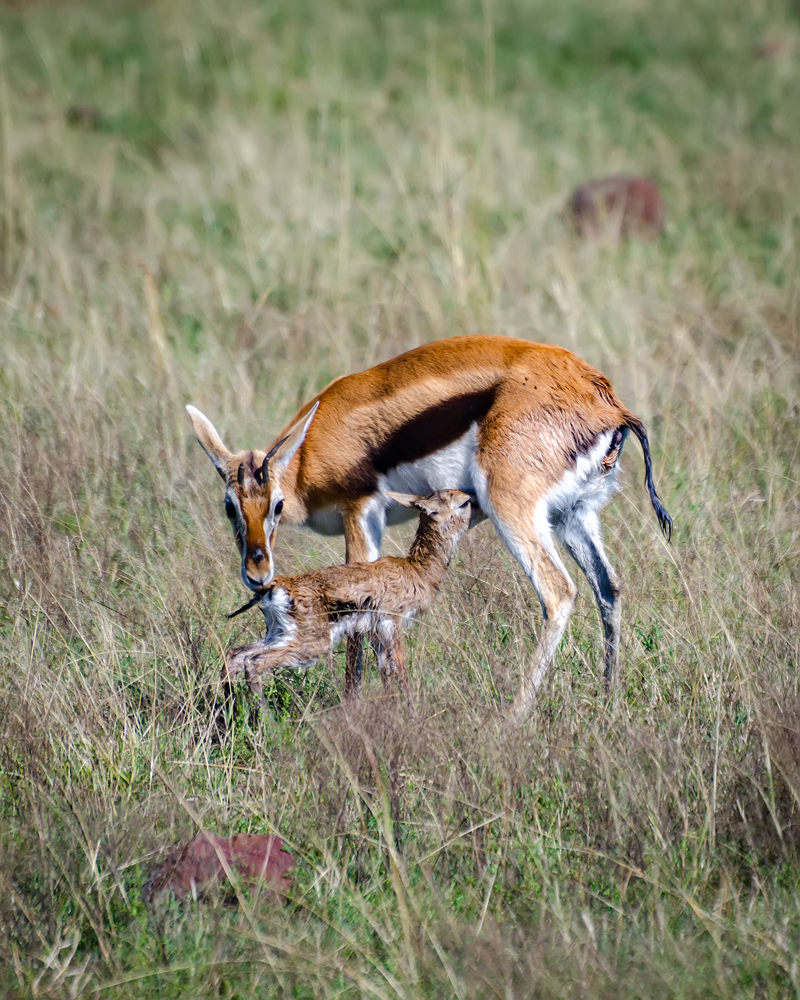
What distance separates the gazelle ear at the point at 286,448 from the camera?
446 cm

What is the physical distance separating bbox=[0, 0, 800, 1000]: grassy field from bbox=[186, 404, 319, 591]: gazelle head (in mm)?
318

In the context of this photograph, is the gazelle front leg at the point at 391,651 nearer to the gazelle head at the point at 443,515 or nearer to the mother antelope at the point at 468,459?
the mother antelope at the point at 468,459

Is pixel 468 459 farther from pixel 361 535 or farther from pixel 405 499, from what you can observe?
pixel 361 535

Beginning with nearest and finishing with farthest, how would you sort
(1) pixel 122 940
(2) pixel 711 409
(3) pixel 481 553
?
(1) pixel 122 940, (3) pixel 481 553, (2) pixel 711 409

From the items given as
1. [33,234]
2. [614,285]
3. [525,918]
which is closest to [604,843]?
[525,918]

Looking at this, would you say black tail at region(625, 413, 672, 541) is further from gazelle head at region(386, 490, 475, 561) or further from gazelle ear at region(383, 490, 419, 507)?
gazelle ear at region(383, 490, 419, 507)

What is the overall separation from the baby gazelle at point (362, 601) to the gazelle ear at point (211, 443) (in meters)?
0.61

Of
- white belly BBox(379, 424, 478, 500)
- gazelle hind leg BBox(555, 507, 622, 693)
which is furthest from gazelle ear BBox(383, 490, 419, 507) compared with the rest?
gazelle hind leg BBox(555, 507, 622, 693)

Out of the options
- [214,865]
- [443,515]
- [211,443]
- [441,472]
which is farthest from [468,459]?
[214,865]

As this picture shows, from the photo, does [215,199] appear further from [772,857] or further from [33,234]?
[772,857]

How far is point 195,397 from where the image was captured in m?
6.54

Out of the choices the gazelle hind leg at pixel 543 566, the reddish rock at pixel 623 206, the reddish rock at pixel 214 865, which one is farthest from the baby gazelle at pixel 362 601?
the reddish rock at pixel 623 206

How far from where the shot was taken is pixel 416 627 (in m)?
4.38

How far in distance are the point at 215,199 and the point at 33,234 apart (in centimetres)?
183
